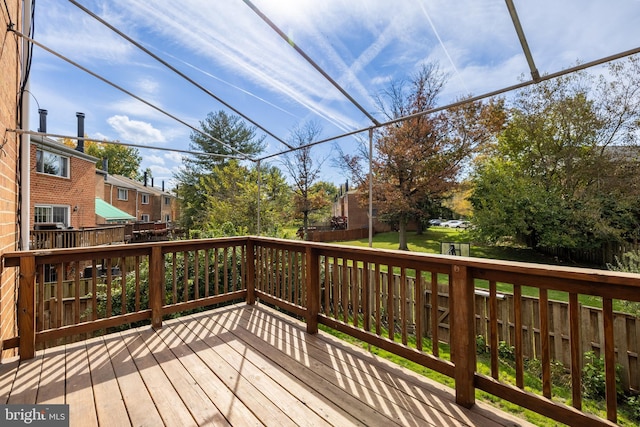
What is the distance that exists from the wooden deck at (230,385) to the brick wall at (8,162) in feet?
1.80

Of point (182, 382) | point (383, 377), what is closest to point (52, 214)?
point (182, 382)

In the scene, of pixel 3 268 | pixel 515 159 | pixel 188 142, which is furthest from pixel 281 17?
pixel 188 142

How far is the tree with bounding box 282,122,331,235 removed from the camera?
17.8 metres

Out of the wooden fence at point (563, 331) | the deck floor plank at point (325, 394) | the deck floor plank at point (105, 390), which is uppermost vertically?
the deck floor plank at point (105, 390)

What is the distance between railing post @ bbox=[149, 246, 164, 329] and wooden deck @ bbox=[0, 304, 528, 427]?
0.70 ft

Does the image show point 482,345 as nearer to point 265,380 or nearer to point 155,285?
point 265,380

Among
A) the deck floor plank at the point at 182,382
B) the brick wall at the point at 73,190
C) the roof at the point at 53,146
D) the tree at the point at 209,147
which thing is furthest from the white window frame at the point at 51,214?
the deck floor plank at the point at 182,382

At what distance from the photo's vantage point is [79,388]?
2.04 metres

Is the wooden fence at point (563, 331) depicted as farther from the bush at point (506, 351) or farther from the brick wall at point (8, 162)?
the brick wall at point (8, 162)

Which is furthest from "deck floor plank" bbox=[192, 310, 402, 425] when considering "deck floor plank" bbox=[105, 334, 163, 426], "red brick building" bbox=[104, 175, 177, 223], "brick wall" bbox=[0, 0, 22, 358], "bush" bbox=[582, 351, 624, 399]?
"red brick building" bbox=[104, 175, 177, 223]

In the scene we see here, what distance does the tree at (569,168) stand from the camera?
31.3 feet

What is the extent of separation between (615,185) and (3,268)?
14.3 metres

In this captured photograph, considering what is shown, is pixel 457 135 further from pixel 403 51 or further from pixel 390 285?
pixel 390 285

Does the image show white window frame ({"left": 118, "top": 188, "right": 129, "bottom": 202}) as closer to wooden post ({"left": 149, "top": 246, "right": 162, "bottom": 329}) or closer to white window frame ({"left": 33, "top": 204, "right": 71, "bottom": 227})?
white window frame ({"left": 33, "top": 204, "right": 71, "bottom": 227})
